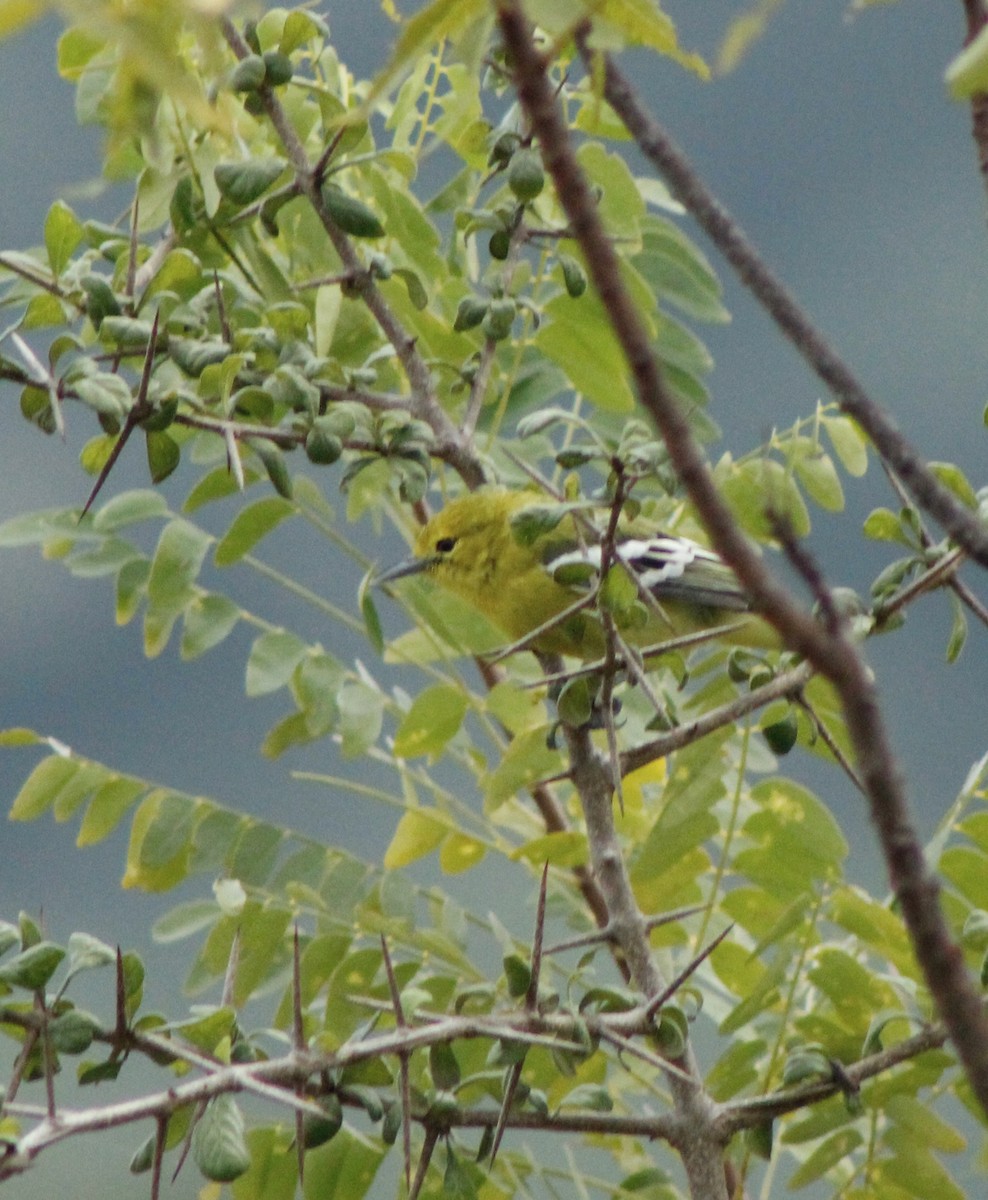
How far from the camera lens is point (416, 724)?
3.28 metres

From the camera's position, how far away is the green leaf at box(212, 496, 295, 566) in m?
3.33

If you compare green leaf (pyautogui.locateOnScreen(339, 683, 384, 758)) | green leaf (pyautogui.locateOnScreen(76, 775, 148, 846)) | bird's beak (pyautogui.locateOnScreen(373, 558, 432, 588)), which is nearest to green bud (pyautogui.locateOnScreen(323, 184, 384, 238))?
green leaf (pyautogui.locateOnScreen(339, 683, 384, 758))

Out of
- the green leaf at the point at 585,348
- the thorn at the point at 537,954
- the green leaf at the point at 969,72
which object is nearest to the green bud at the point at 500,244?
the green leaf at the point at 585,348

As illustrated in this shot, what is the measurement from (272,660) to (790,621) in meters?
2.65

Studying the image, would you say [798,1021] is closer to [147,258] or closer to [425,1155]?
[425,1155]

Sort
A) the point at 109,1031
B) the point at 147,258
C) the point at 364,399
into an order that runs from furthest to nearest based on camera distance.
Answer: the point at 147,258 → the point at 364,399 → the point at 109,1031

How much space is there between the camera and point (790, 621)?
0.87 meters

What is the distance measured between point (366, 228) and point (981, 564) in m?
1.69

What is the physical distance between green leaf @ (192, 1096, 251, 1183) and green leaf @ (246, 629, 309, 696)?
1437 mm

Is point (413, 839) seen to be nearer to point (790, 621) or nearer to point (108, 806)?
point (108, 806)

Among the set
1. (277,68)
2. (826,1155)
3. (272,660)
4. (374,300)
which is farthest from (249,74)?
(826,1155)

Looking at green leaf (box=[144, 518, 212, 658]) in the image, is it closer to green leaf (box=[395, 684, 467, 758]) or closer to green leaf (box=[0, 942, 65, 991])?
green leaf (box=[395, 684, 467, 758])

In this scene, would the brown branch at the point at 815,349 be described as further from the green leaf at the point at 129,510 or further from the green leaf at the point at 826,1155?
the green leaf at the point at 129,510

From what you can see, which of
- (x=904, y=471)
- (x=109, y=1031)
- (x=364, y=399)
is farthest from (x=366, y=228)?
(x=904, y=471)
